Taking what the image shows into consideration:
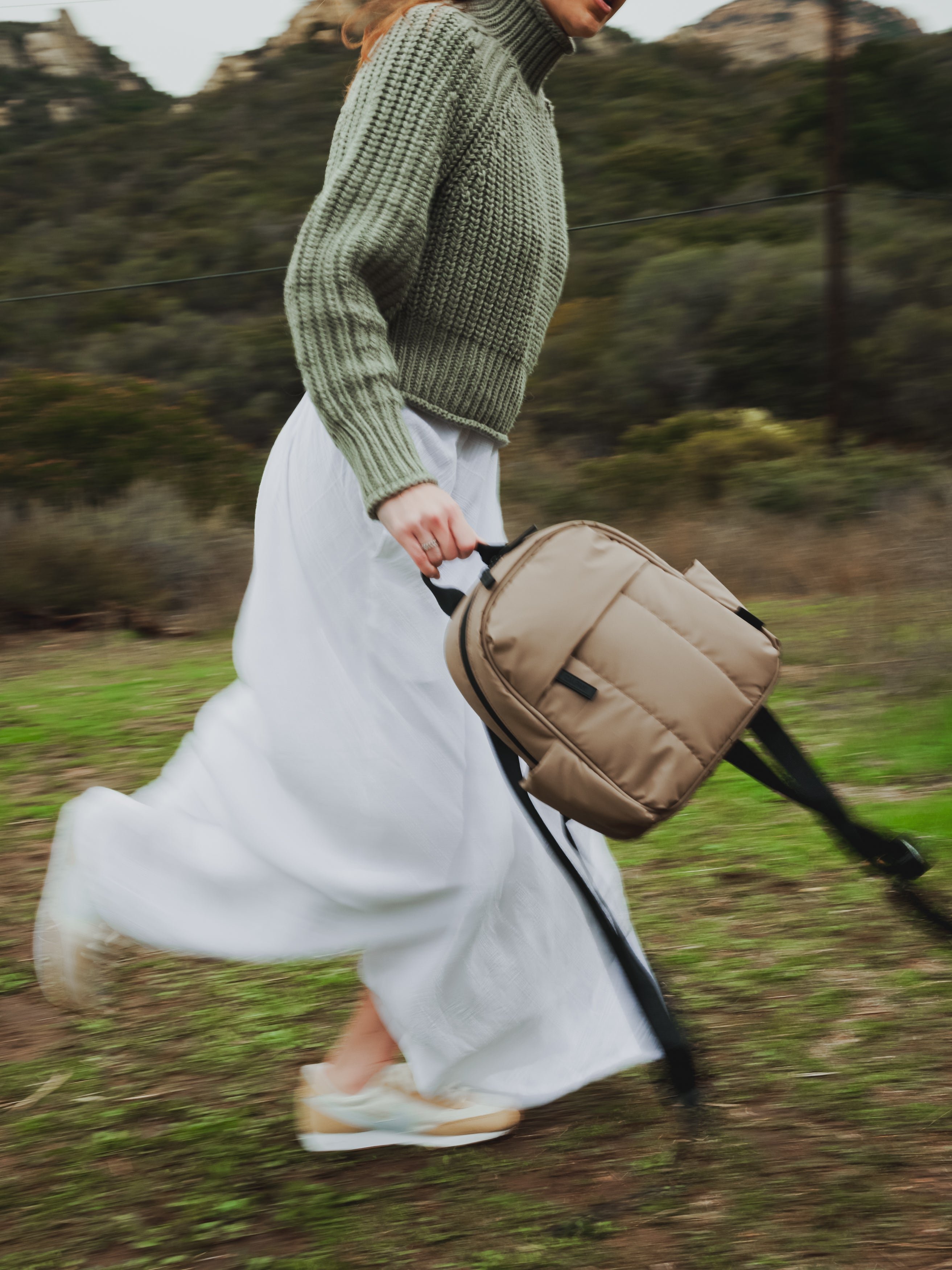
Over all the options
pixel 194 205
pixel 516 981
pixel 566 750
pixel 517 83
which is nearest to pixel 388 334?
pixel 517 83

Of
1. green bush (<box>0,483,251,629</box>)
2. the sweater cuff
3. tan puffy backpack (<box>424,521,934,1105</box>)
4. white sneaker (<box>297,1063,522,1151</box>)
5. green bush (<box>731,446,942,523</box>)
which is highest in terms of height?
the sweater cuff

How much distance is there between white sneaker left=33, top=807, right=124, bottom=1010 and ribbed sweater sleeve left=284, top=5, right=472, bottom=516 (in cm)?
77

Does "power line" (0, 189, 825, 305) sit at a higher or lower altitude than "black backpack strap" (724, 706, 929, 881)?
lower

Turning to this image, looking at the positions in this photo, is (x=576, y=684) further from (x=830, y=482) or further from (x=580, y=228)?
(x=580, y=228)

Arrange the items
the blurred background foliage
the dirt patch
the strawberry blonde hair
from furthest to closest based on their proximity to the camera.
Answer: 1. the blurred background foliage
2. the dirt patch
3. the strawberry blonde hair

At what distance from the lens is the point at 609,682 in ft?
4.45

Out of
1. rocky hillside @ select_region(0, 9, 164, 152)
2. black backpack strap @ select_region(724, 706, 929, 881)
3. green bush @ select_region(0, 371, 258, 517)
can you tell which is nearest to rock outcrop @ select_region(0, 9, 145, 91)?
rocky hillside @ select_region(0, 9, 164, 152)

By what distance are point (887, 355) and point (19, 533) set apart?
9180 mm

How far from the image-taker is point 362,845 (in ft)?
5.46

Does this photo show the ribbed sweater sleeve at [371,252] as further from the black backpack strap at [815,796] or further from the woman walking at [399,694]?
the black backpack strap at [815,796]

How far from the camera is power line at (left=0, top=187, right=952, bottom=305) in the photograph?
1235 cm

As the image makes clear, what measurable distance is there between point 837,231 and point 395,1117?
1058 cm

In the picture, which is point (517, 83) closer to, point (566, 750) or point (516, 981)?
point (566, 750)

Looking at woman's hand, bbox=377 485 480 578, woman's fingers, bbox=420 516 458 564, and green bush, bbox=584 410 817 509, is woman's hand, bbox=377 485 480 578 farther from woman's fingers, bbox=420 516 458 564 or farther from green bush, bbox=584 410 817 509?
green bush, bbox=584 410 817 509
